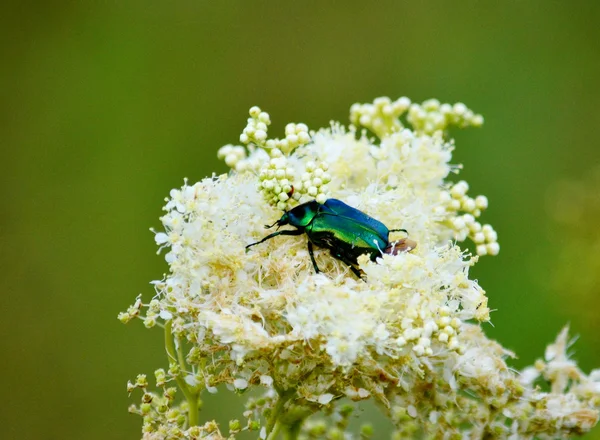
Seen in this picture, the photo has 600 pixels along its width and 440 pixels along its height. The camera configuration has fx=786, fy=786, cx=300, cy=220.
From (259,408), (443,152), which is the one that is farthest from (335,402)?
(443,152)

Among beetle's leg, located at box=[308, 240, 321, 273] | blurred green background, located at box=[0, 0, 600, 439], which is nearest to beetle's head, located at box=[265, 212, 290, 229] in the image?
beetle's leg, located at box=[308, 240, 321, 273]

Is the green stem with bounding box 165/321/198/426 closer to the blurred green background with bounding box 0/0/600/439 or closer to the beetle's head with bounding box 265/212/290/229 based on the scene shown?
the beetle's head with bounding box 265/212/290/229

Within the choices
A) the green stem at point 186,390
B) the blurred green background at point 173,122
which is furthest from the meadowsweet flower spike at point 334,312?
the blurred green background at point 173,122

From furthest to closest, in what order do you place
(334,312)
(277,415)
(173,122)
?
(173,122), (277,415), (334,312)

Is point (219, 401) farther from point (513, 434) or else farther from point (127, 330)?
point (513, 434)

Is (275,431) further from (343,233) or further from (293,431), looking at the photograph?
(343,233)

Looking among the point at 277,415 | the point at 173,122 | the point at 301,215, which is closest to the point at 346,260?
the point at 301,215
